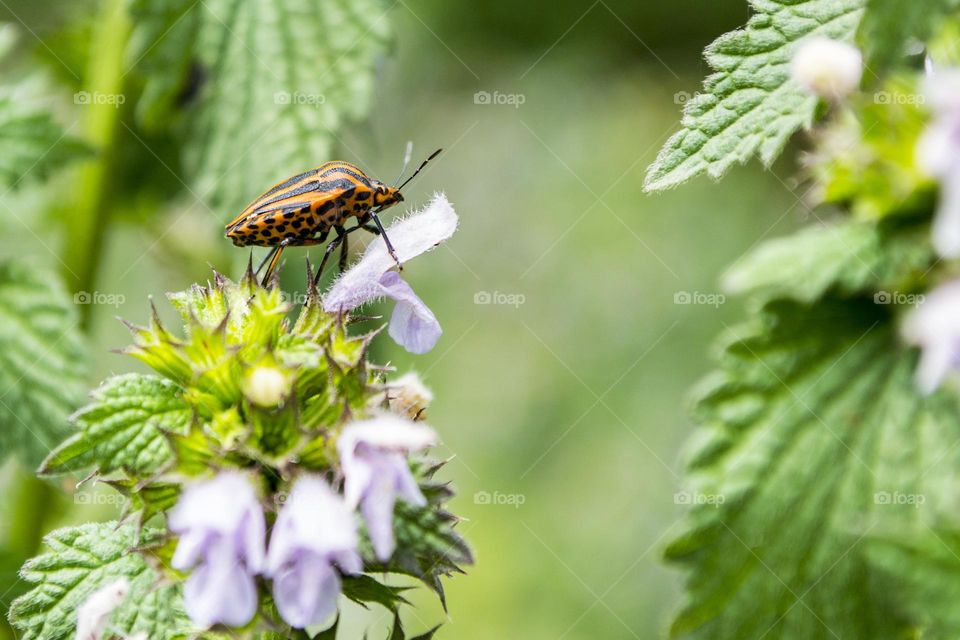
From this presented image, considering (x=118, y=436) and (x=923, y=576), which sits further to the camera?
(x=118, y=436)

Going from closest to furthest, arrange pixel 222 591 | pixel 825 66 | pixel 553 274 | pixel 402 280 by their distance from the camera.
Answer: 1. pixel 222 591
2. pixel 825 66
3. pixel 402 280
4. pixel 553 274

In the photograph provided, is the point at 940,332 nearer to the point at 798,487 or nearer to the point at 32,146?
the point at 798,487

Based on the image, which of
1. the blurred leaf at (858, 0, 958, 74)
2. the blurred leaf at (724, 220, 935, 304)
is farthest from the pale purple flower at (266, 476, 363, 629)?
the blurred leaf at (858, 0, 958, 74)

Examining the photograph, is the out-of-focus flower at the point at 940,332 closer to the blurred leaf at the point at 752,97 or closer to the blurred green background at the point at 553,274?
the blurred leaf at the point at 752,97

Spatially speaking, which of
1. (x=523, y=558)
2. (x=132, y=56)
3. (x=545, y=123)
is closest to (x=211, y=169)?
(x=132, y=56)

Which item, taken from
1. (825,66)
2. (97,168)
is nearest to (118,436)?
(825,66)

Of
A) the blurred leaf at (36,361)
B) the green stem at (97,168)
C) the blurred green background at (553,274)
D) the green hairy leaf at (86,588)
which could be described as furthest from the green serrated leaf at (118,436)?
the blurred green background at (553,274)

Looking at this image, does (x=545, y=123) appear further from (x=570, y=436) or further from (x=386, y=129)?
(x=570, y=436)
